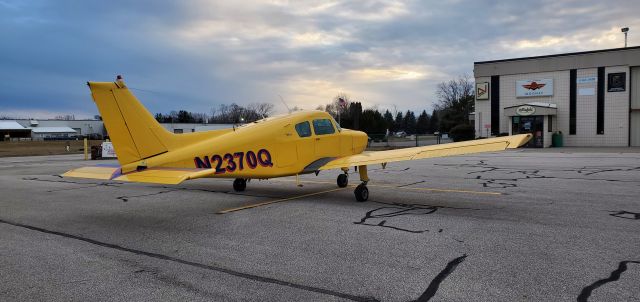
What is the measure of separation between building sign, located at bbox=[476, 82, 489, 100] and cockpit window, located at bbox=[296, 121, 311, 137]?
1323 inches

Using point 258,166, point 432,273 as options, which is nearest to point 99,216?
point 258,166

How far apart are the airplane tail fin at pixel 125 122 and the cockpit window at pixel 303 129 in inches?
125

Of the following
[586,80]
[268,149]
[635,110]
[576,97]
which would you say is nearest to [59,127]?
[576,97]

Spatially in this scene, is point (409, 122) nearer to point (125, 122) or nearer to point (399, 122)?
point (399, 122)

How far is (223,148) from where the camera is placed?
9172mm

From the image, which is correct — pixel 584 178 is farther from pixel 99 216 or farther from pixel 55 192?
pixel 55 192

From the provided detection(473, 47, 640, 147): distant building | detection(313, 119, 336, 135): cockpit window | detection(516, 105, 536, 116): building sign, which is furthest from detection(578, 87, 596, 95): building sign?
detection(313, 119, 336, 135): cockpit window

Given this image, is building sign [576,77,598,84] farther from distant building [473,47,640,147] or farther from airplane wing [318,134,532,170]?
airplane wing [318,134,532,170]

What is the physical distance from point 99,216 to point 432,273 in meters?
6.93

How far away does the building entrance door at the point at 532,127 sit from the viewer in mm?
35625

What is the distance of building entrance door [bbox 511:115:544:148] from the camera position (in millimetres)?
35625

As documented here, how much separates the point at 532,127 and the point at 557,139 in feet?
7.08

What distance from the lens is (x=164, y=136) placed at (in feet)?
30.0

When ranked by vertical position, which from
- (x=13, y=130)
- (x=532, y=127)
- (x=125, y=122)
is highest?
(x=13, y=130)
